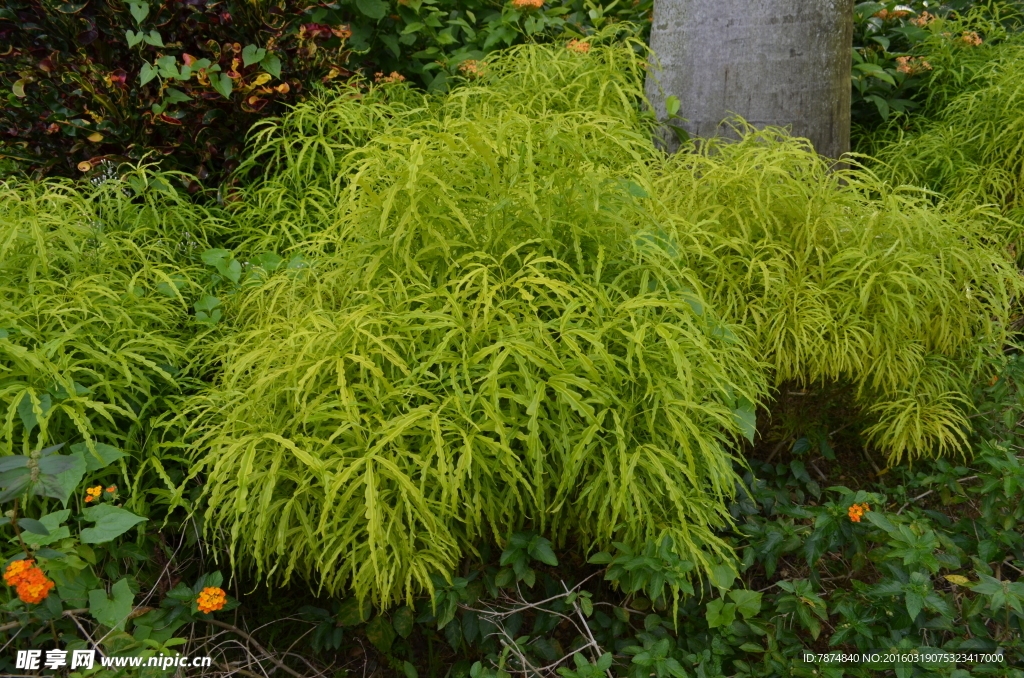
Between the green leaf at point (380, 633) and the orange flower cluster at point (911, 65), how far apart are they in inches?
141

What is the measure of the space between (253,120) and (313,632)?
2069 mm

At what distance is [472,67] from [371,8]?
614mm

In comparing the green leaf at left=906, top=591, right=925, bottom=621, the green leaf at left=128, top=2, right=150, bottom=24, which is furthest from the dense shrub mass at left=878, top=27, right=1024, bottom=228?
the green leaf at left=128, top=2, right=150, bottom=24

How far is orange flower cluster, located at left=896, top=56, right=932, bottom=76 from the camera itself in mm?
3771

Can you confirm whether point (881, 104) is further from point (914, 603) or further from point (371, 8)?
point (914, 603)

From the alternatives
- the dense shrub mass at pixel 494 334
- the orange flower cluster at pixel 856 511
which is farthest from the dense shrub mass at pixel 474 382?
the orange flower cluster at pixel 856 511

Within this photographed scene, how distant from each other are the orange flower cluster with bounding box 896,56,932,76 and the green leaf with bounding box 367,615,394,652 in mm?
3572

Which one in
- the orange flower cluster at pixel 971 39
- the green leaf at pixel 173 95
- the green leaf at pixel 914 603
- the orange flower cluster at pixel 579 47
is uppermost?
the orange flower cluster at pixel 579 47

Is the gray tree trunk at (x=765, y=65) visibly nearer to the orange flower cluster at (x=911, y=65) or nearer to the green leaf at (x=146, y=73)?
the orange flower cluster at (x=911, y=65)

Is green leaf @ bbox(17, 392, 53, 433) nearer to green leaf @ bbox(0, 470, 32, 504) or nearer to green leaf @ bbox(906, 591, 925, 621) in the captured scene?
green leaf @ bbox(0, 470, 32, 504)

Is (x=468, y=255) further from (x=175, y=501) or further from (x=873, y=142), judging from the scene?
(x=873, y=142)

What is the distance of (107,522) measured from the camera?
5.56 ft

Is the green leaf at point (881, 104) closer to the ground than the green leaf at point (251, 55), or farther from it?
closer to the ground

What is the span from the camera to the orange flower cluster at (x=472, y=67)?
334 cm
